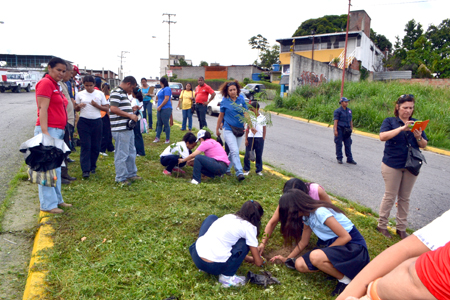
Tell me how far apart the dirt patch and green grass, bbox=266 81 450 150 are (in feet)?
40.8

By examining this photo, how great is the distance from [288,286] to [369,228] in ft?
6.29

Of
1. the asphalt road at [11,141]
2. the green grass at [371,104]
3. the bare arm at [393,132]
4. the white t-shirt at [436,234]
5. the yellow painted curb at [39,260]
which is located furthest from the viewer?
the green grass at [371,104]

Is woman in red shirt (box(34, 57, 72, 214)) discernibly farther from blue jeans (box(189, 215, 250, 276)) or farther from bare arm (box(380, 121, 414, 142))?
bare arm (box(380, 121, 414, 142))

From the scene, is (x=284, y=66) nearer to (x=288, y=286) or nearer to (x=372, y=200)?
(x=372, y=200)

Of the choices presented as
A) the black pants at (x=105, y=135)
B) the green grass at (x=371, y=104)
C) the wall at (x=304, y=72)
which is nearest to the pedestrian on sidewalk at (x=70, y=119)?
the black pants at (x=105, y=135)

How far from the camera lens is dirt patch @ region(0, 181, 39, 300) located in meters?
3.01

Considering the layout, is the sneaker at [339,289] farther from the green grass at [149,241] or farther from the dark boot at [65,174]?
the dark boot at [65,174]

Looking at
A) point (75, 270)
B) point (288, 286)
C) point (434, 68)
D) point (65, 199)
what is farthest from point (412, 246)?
point (434, 68)

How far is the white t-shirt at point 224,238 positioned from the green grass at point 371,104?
11.2 metres

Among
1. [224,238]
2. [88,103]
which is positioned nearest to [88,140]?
[88,103]

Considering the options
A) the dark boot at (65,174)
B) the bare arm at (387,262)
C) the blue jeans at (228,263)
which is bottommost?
the blue jeans at (228,263)

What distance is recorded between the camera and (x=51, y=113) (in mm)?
4438

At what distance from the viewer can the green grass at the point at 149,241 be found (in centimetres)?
288

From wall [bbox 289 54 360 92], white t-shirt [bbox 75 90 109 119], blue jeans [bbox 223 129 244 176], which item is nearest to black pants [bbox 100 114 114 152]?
white t-shirt [bbox 75 90 109 119]
